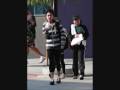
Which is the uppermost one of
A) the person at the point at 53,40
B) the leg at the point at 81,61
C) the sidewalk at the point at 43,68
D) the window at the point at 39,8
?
the window at the point at 39,8

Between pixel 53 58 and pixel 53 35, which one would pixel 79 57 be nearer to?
pixel 53 58

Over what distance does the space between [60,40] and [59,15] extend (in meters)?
4.04

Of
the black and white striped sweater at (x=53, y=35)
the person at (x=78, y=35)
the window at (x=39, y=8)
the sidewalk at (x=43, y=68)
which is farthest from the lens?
the window at (x=39, y=8)

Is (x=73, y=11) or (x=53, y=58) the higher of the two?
(x=73, y=11)

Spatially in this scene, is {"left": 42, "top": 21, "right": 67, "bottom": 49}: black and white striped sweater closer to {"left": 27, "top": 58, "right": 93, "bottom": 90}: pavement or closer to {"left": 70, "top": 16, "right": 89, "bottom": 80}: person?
{"left": 70, "top": 16, "right": 89, "bottom": 80}: person

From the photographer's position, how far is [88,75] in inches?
463

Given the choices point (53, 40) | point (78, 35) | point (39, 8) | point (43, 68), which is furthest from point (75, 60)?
point (39, 8)

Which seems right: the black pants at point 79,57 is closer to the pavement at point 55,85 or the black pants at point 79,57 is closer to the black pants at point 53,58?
the pavement at point 55,85

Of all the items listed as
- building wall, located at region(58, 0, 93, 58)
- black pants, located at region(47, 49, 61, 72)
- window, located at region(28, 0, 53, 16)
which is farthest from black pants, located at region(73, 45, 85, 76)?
window, located at region(28, 0, 53, 16)

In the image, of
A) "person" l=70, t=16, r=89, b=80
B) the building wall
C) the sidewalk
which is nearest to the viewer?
"person" l=70, t=16, r=89, b=80

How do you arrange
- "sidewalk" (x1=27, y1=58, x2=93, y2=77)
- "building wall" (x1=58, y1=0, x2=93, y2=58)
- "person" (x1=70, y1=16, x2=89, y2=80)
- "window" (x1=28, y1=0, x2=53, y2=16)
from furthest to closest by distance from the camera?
1. "window" (x1=28, y1=0, x2=53, y2=16)
2. "building wall" (x1=58, y1=0, x2=93, y2=58)
3. "sidewalk" (x1=27, y1=58, x2=93, y2=77)
4. "person" (x1=70, y1=16, x2=89, y2=80)

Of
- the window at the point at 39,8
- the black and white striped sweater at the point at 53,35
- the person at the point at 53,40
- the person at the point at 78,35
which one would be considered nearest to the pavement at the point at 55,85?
the person at the point at 78,35

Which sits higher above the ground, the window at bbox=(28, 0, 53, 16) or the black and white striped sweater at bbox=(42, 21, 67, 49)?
the window at bbox=(28, 0, 53, 16)
